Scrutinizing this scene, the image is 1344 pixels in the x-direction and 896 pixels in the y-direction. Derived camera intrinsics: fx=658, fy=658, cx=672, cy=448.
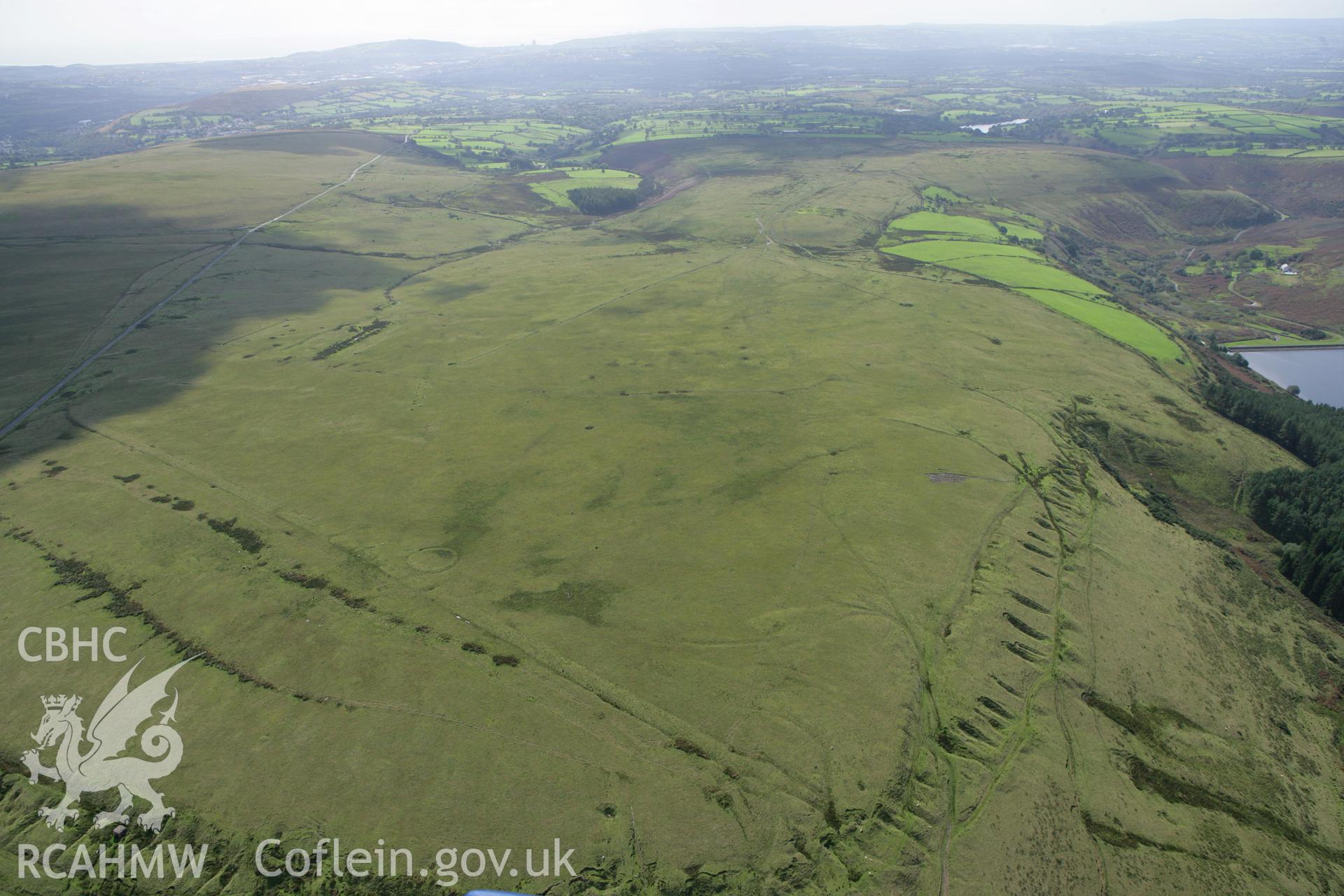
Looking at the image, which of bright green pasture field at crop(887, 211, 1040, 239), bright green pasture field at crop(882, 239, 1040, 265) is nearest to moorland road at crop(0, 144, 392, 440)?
bright green pasture field at crop(882, 239, 1040, 265)

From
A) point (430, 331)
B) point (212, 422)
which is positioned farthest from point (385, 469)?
point (430, 331)

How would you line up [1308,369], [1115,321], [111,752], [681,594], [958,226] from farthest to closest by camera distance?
[958,226] < [1115,321] < [1308,369] < [681,594] < [111,752]

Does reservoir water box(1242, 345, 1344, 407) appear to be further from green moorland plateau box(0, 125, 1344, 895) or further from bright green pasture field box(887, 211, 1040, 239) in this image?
bright green pasture field box(887, 211, 1040, 239)

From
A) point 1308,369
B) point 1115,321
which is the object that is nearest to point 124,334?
point 1115,321

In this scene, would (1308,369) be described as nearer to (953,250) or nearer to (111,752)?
(953,250)

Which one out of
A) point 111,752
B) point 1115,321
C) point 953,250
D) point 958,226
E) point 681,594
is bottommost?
point 681,594

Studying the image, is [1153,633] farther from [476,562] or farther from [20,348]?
[20,348]

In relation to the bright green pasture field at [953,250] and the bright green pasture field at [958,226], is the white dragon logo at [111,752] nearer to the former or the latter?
the bright green pasture field at [953,250]
